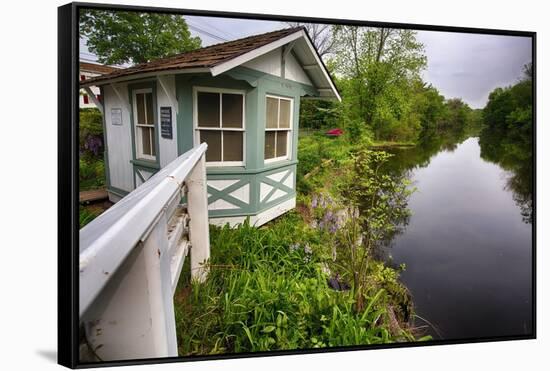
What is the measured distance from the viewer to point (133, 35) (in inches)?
72.8

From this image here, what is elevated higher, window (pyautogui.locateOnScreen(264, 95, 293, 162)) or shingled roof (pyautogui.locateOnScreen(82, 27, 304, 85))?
shingled roof (pyautogui.locateOnScreen(82, 27, 304, 85))

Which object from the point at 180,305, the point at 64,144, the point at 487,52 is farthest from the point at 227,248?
the point at 487,52

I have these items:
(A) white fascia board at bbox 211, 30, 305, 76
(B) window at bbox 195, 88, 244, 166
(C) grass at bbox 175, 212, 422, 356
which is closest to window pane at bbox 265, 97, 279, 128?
(B) window at bbox 195, 88, 244, 166

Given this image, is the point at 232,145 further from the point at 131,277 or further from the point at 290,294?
the point at 131,277

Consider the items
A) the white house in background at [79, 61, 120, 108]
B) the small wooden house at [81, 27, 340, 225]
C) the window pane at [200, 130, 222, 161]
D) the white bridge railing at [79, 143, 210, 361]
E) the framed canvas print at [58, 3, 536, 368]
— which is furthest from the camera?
the window pane at [200, 130, 222, 161]

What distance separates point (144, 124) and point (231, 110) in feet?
1.63

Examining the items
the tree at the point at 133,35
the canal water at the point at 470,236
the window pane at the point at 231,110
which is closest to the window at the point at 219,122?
the window pane at the point at 231,110

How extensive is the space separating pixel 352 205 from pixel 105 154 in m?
1.44

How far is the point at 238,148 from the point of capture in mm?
2238

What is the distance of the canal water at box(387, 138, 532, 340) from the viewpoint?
7.54 feet

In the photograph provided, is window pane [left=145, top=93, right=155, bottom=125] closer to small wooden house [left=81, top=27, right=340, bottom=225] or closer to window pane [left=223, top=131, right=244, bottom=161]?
small wooden house [left=81, top=27, right=340, bottom=225]

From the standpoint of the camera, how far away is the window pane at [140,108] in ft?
6.86

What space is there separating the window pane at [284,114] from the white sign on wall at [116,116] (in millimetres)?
919

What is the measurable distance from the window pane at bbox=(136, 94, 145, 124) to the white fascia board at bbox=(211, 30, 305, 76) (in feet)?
1.59
